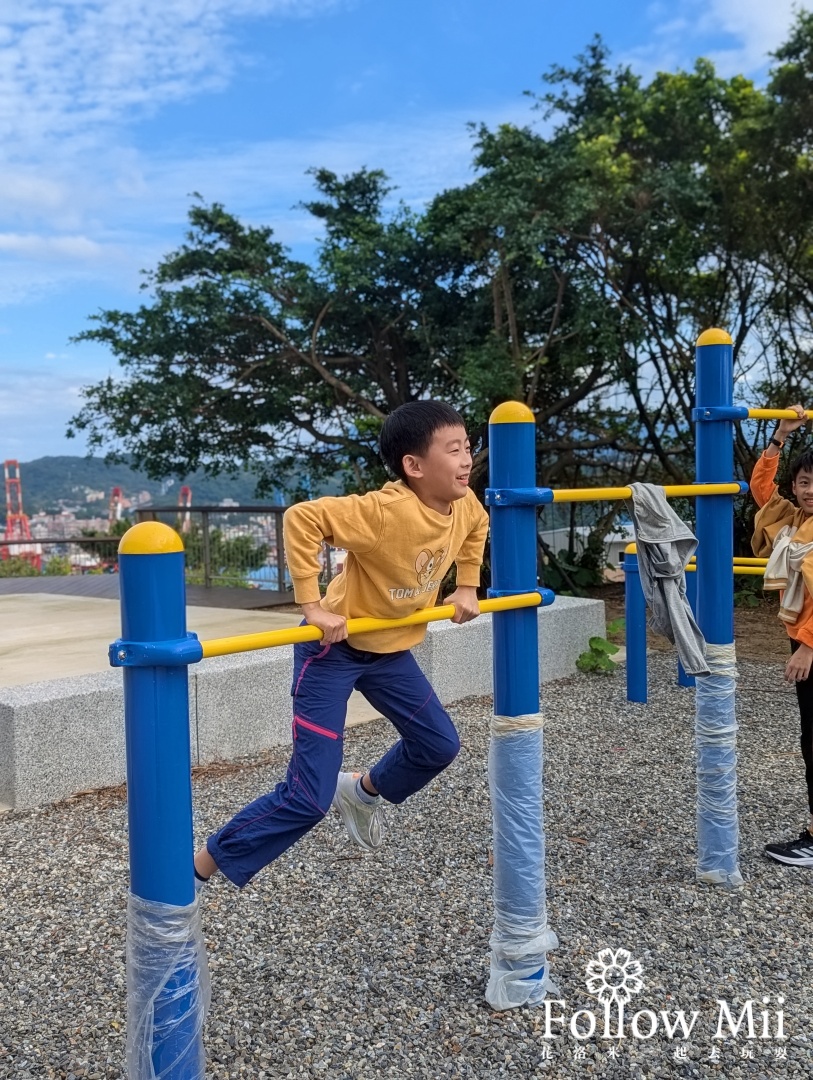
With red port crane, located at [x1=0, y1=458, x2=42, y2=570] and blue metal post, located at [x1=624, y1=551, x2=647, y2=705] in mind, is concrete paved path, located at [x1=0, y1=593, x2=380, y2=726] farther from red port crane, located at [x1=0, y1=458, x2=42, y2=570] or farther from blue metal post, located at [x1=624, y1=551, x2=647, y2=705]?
red port crane, located at [x1=0, y1=458, x2=42, y2=570]

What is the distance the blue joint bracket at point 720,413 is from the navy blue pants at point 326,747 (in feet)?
4.06

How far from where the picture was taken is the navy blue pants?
85.9 inches

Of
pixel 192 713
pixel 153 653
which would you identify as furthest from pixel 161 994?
pixel 192 713

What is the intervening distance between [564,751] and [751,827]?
3.76 ft

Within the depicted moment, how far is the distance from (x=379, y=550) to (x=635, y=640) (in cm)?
347

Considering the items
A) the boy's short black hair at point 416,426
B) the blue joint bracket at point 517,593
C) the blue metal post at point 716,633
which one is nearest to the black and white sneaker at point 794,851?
the blue metal post at point 716,633

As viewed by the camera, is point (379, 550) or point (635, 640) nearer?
point (379, 550)

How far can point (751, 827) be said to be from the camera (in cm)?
347

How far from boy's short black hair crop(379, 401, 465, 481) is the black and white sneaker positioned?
1900 mm

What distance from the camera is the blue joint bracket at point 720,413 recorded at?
2941 millimetres

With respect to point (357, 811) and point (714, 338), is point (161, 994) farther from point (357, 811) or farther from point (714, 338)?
point (714, 338)

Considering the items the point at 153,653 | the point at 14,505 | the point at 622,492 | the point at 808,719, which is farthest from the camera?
the point at 14,505

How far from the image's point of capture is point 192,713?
4293 mm

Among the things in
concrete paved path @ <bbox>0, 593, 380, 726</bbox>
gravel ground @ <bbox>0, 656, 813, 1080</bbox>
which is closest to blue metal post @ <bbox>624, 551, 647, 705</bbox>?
gravel ground @ <bbox>0, 656, 813, 1080</bbox>
